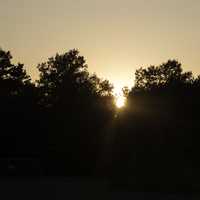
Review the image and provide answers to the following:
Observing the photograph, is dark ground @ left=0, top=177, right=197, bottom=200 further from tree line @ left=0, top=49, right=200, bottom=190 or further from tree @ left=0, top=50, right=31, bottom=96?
tree @ left=0, top=50, right=31, bottom=96

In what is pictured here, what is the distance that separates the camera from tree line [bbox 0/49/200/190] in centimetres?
5309

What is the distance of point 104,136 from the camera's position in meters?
68.2

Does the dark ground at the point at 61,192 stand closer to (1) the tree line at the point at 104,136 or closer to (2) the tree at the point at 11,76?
(1) the tree line at the point at 104,136

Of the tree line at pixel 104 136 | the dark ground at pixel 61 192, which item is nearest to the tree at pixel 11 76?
the tree line at pixel 104 136

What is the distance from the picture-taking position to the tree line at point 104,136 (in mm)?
53094

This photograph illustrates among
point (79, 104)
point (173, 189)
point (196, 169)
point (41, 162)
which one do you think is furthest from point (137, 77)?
point (173, 189)

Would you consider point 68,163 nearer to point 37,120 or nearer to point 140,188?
point 37,120

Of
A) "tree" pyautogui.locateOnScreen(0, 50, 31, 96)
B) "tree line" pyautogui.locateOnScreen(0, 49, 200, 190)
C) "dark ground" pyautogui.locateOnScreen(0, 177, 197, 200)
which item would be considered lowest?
"dark ground" pyautogui.locateOnScreen(0, 177, 197, 200)

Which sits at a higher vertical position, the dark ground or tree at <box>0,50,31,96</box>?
tree at <box>0,50,31,96</box>

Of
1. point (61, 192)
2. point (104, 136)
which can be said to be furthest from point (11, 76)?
point (61, 192)

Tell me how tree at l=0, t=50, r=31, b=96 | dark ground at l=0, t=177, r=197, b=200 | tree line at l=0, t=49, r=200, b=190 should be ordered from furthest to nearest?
1. tree at l=0, t=50, r=31, b=96
2. tree line at l=0, t=49, r=200, b=190
3. dark ground at l=0, t=177, r=197, b=200

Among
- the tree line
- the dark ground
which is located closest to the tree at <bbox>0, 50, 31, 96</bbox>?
the tree line

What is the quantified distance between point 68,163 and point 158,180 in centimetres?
2019

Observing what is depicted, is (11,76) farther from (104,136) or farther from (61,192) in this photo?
(61,192)
